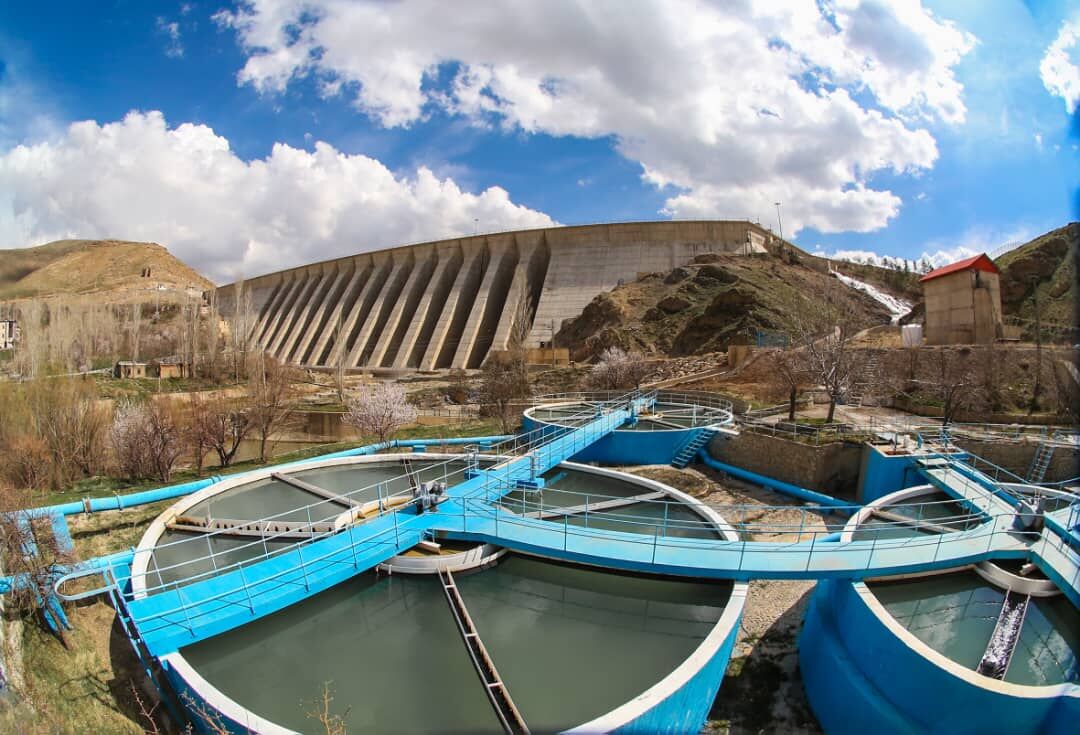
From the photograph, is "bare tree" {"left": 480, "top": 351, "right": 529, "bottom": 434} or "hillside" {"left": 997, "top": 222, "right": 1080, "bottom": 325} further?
"hillside" {"left": 997, "top": 222, "right": 1080, "bottom": 325}

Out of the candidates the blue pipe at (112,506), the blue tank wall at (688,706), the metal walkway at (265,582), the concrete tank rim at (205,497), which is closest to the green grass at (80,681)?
the blue pipe at (112,506)

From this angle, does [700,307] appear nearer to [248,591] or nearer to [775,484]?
[775,484]

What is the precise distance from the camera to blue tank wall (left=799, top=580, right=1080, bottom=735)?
18.1 ft

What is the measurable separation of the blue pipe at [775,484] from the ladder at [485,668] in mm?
11510

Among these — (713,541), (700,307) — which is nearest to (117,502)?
(713,541)

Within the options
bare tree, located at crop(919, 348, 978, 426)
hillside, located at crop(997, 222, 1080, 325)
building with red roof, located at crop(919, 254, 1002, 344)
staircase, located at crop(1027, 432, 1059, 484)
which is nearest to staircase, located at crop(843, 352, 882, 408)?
bare tree, located at crop(919, 348, 978, 426)

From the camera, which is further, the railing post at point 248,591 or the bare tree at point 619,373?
the bare tree at point 619,373

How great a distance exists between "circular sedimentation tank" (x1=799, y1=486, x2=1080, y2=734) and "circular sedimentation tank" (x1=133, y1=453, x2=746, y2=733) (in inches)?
60.2

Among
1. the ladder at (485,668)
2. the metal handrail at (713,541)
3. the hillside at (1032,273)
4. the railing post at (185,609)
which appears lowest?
the ladder at (485,668)

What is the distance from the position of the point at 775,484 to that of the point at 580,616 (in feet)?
39.1

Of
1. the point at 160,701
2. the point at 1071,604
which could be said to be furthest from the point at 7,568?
the point at 1071,604

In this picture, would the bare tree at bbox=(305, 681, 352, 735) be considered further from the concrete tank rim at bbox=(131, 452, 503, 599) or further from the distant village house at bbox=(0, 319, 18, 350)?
the distant village house at bbox=(0, 319, 18, 350)

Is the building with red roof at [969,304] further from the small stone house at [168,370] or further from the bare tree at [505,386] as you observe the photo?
the small stone house at [168,370]

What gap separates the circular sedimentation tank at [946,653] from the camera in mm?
5617
